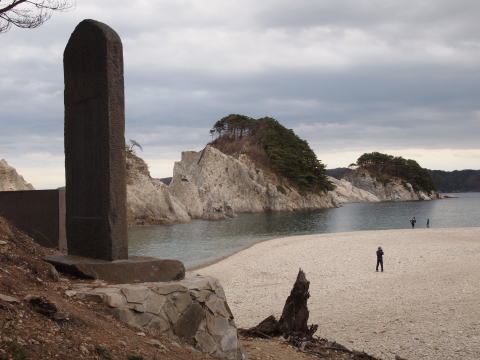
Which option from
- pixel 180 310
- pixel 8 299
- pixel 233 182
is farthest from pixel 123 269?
pixel 233 182

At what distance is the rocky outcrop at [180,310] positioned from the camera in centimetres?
569

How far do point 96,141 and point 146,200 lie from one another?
4546 centimetres

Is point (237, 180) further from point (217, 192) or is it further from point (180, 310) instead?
point (180, 310)

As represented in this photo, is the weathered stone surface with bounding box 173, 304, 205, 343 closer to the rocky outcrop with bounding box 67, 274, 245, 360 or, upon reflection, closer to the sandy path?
the rocky outcrop with bounding box 67, 274, 245, 360

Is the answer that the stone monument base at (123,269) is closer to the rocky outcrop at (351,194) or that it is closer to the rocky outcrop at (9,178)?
the rocky outcrop at (9,178)

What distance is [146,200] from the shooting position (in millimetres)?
51500

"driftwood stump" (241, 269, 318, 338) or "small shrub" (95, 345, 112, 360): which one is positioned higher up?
"small shrub" (95, 345, 112, 360)

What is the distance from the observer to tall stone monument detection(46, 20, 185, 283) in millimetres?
6621

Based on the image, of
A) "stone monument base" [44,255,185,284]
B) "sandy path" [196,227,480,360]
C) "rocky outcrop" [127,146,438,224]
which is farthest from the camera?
"rocky outcrop" [127,146,438,224]

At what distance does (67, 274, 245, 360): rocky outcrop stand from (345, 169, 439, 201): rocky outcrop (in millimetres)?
149422

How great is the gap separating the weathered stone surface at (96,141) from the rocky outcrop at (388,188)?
150 meters

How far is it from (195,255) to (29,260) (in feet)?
73.6

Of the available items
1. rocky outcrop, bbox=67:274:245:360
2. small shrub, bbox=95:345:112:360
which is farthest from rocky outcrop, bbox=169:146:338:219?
small shrub, bbox=95:345:112:360

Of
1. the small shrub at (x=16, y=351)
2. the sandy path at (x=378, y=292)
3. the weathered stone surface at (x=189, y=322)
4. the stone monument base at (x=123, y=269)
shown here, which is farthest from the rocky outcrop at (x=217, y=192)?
the small shrub at (x=16, y=351)
